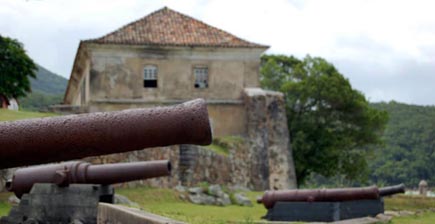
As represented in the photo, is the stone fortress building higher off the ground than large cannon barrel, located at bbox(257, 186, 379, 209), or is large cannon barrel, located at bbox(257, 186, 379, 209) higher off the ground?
the stone fortress building

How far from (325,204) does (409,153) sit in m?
41.4

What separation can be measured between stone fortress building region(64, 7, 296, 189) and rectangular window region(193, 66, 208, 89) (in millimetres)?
37

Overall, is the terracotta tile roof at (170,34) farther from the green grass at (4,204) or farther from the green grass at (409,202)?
the green grass at (4,204)

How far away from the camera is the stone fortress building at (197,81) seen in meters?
29.6

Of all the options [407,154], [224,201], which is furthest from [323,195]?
[407,154]

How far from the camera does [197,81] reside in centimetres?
3111

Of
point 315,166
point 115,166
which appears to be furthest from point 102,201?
point 315,166

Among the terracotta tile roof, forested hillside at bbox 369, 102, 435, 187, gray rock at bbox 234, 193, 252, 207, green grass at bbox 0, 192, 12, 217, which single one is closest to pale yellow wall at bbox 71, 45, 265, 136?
the terracotta tile roof

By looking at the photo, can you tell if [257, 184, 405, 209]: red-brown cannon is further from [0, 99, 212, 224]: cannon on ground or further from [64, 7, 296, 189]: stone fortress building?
[64, 7, 296, 189]: stone fortress building

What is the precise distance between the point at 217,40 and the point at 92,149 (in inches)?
1037

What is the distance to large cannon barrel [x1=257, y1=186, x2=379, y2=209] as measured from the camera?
48.6 feet

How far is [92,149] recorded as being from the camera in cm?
493

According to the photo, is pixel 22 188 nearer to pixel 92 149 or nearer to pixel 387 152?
pixel 92 149

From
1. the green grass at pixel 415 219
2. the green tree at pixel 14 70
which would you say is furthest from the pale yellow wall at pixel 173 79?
the green grass at pixel 415 219
